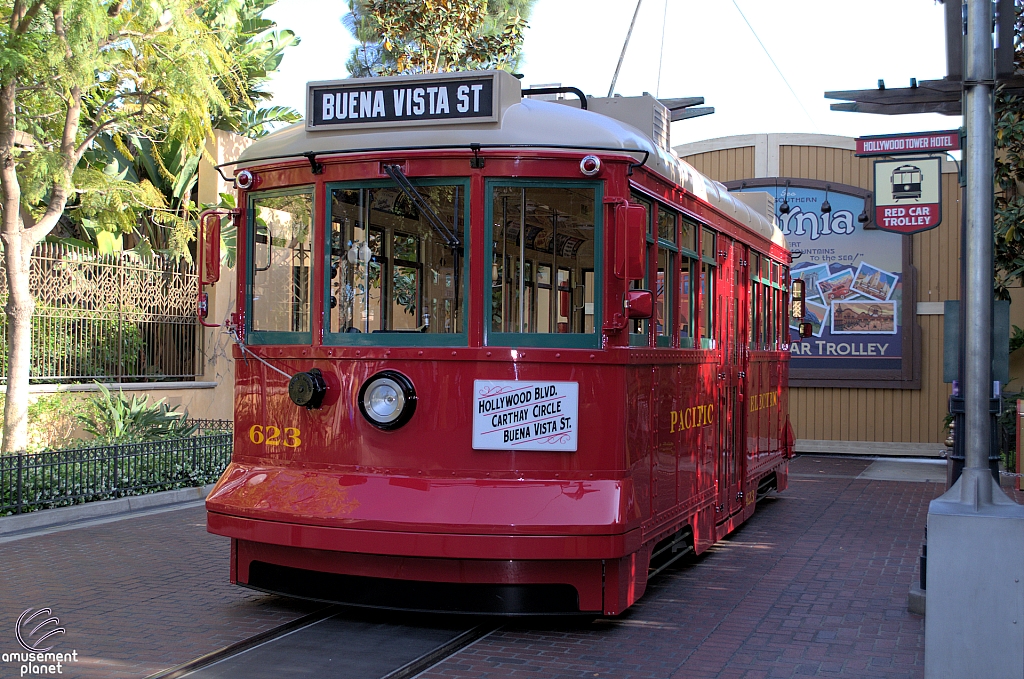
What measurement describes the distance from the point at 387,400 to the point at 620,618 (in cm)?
206

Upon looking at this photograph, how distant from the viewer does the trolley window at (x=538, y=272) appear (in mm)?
6277

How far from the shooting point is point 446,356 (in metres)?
6.25

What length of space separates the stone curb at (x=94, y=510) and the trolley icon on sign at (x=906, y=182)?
8134mm

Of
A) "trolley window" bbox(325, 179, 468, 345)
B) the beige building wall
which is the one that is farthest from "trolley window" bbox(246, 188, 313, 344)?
the beige building wall

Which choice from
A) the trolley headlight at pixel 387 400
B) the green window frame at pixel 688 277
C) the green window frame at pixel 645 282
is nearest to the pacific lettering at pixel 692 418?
the green window frame at pixel 688 277

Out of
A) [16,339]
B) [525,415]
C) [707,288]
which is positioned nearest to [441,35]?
[16,339]

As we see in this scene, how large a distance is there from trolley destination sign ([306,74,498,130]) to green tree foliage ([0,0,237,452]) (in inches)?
203

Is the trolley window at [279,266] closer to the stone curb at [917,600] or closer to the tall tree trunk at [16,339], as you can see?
the stone curb at [917,600]

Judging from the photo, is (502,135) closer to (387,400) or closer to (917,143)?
(387,400)

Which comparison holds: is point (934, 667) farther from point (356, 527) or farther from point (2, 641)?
point (2, 641)

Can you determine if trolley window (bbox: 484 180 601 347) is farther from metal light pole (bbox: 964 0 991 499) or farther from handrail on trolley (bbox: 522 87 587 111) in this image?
metal light pole (bbox: 964 0 991 499)

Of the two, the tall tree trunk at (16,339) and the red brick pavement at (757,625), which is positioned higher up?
the tall tree trunk at (16,339)

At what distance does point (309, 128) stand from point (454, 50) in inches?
465

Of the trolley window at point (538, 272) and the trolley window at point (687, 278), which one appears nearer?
the trolley window at point (538, 272)
